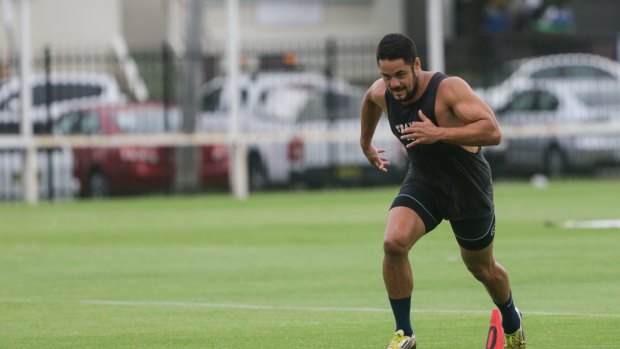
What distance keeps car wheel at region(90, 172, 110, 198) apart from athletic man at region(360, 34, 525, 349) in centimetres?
2028


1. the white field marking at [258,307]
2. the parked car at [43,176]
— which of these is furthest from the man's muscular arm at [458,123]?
the parked car at [43,176]

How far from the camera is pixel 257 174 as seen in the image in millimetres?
31375

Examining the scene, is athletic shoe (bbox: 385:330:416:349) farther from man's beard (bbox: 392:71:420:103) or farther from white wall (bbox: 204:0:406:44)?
white wall (bbox: 204:0:406:44)

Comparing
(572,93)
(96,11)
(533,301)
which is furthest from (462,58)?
(533,301)

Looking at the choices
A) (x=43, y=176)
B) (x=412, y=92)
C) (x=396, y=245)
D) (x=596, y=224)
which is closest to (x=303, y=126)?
(x=43, y=176)

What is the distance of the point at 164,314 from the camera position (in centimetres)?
1266

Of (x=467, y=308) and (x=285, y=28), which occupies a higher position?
(x=285, y=28)

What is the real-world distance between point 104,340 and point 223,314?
165 centimetres

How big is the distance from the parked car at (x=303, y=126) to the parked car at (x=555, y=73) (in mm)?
2618

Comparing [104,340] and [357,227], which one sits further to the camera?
[357,227]

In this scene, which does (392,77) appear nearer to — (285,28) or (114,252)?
(114,252)

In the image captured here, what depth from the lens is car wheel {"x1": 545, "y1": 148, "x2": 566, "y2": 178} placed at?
106 feet

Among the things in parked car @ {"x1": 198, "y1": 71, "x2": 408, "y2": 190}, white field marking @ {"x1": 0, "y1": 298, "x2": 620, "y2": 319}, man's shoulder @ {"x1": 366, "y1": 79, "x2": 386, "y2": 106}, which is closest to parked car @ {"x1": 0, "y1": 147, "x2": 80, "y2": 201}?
parked car @ {"x1": 198, "y1": 71, "x2": 408, "y2": 190}

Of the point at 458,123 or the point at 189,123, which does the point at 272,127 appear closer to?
the point at 189,123
